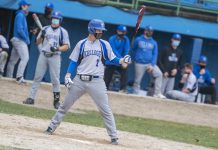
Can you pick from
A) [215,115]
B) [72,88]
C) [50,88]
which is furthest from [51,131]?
[215,115]

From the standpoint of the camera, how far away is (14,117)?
14.5 meters

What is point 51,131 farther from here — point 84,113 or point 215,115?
point 215,115

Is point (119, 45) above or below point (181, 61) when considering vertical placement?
above

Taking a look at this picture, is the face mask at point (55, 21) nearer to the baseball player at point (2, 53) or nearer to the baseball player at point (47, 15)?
the baseball player at point (47, 15)

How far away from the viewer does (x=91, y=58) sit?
12.4m

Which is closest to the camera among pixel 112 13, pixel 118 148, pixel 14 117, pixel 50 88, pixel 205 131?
pixel 118 148

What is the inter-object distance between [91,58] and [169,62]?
8925 millimetres

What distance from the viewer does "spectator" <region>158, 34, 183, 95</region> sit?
2097cm

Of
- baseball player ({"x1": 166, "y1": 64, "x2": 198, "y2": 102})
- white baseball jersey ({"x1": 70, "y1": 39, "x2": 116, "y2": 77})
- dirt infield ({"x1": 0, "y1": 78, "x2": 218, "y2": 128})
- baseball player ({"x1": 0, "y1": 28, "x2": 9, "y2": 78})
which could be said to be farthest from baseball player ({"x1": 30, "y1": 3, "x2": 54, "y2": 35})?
white baseball jersey ({"x1": 70, "y1": 39, "x2": 116, "y2": 77})

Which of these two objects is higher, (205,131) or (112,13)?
(112,13)

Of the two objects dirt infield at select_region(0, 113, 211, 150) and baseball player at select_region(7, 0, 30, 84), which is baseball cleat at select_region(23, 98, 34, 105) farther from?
dirt infield at select_region(0, 113, 211, 150)

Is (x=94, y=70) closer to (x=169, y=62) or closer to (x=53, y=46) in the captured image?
(x=53, y=46)

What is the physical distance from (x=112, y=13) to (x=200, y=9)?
2869 mm

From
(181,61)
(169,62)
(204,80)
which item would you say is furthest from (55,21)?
(181,61)
